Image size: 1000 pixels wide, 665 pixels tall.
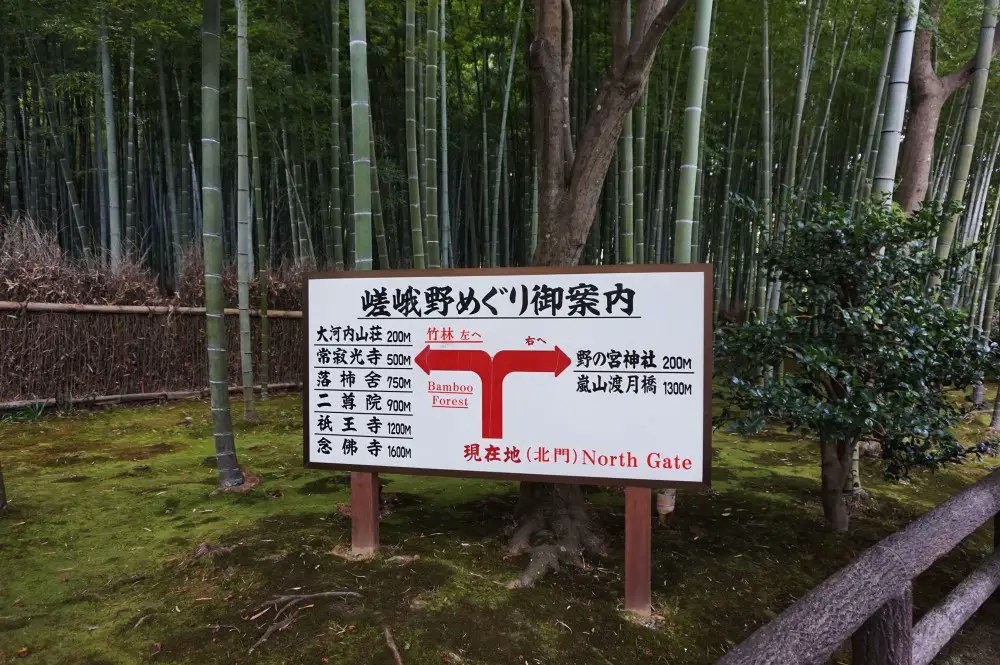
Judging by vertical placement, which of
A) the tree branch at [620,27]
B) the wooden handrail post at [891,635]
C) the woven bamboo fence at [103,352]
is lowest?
the wooden handrail post at [891,635]

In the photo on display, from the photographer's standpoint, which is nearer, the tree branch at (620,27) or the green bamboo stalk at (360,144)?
the green bamboo stalk at (360,144)

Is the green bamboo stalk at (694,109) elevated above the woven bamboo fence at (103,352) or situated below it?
above

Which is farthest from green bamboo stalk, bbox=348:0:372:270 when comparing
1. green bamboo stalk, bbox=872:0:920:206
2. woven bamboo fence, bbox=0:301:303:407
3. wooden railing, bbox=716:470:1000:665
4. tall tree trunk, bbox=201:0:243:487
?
woven bamboo fence, bbox=0:301:303:407

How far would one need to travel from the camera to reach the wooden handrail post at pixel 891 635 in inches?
62.2

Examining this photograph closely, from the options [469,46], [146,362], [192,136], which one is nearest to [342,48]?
[469,46]

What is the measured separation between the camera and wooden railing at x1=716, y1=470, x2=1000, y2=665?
1240 mm

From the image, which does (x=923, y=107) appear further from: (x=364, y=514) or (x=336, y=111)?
(x=364, y=514)

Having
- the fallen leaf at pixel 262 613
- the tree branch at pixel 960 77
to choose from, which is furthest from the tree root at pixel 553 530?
the tree branch at pixel 960 77

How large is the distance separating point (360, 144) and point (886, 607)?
239 cm

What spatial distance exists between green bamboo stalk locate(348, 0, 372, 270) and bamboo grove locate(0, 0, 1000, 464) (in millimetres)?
798

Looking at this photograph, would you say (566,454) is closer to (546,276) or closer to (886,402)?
(546,276)

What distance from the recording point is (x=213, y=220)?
2.75 meters

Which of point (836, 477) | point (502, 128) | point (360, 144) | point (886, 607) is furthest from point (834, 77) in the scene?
point (886, 607)

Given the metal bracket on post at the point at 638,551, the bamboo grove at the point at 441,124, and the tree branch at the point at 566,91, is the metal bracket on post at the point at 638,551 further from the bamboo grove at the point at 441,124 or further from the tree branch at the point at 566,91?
the tree branch at the point at 566,91
